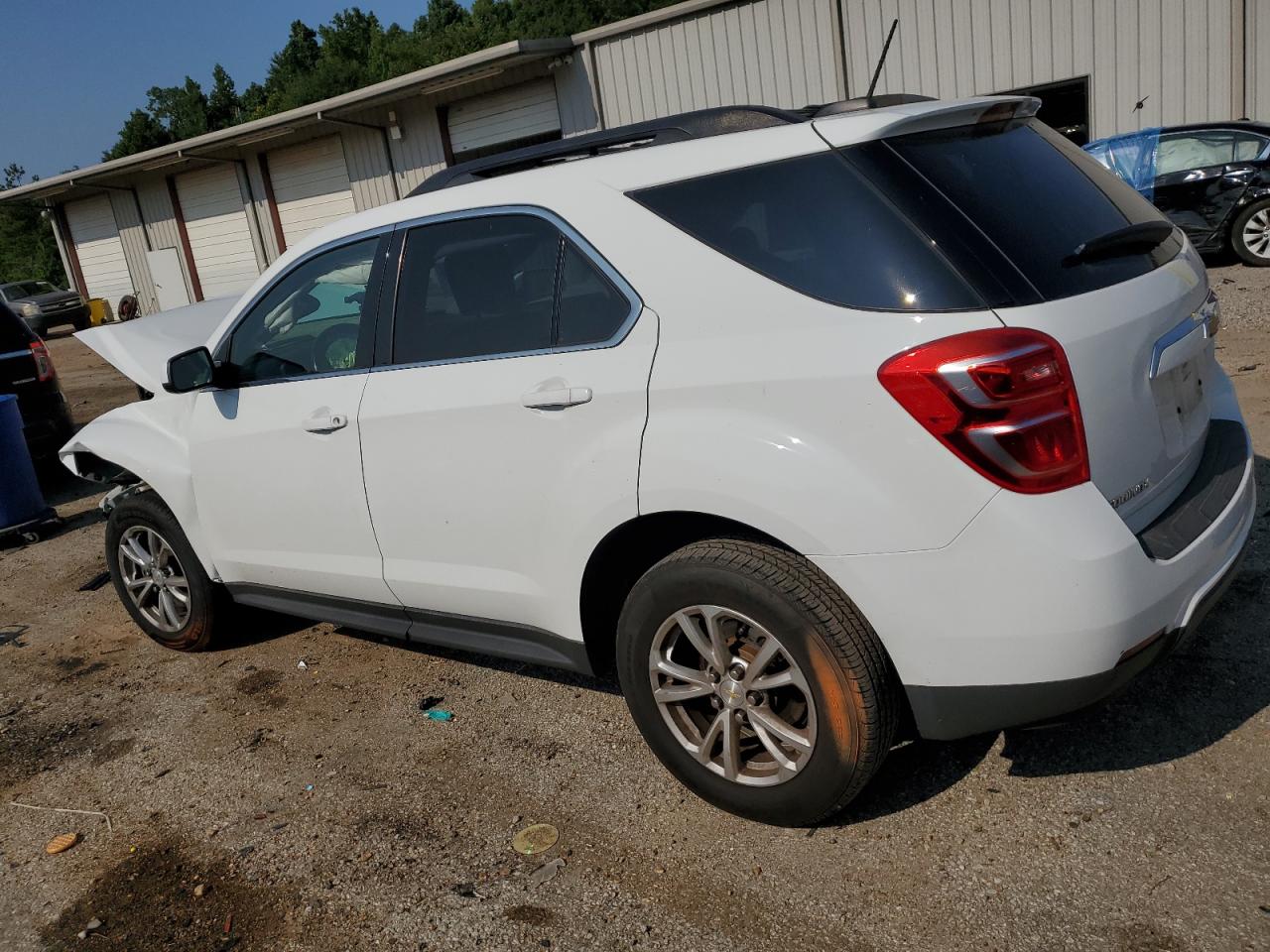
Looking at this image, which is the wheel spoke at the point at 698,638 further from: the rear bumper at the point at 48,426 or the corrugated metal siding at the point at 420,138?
the corrugated metal siding at the point at 420,138

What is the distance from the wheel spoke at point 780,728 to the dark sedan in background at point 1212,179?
1017cm

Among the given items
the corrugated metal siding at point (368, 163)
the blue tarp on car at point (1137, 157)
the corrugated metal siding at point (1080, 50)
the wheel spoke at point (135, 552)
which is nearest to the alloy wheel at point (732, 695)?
the wheel spoke at point (135, 552)

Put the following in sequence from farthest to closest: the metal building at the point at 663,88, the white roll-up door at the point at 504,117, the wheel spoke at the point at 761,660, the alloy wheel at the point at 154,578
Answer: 1. the white roll-up door at the point at 504,117
2. the metal building at the point at 663,88
3. the alloy wheel at the point at 154,578
4. the wheel spoke at the point at 761,660

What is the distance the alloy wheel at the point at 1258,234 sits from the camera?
1102cm

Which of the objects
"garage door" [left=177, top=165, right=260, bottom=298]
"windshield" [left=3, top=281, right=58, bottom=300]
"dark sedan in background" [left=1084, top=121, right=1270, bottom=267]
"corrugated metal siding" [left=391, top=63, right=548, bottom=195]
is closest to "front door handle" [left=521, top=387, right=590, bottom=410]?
"dark sedan in background" [left=1084, top=121, right=1270, bottom=267]

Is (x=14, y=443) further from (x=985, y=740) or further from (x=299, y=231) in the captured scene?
(x=299, y=231)

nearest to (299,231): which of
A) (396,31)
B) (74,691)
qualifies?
(74,691)

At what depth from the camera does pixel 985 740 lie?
3213mm

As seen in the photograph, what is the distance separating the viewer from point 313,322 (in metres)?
3.92

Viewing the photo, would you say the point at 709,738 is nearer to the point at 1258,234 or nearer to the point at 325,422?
the point at 325,422

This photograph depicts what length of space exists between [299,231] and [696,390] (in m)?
23.7

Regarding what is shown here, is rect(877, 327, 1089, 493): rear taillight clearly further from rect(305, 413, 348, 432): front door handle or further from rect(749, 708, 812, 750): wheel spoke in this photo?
rect(305, 413, 348, 432): front door handle

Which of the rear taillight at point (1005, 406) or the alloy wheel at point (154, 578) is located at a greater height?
the rear taillight at point (1005, 406)

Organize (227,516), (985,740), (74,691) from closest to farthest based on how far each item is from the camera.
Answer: (985,740) < (227,516) < (74,691)
